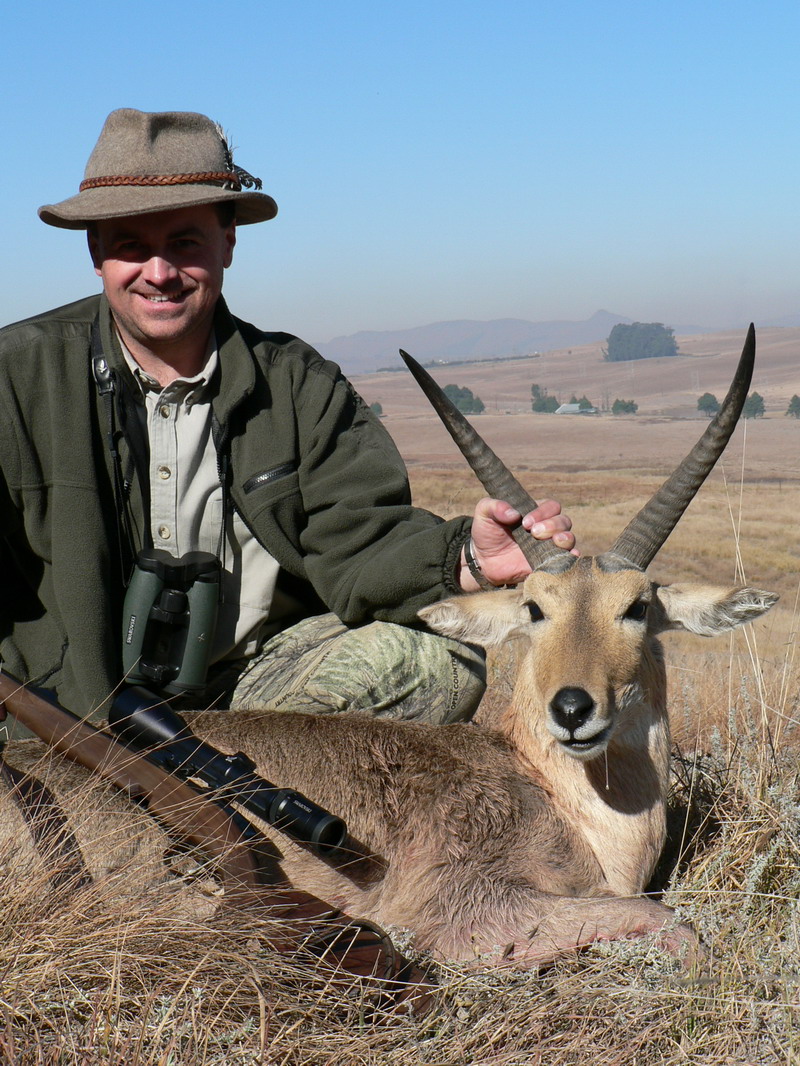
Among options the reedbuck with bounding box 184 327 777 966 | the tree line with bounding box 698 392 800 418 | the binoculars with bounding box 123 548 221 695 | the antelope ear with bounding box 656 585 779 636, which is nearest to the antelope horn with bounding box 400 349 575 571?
the reedbuck with bounding box 184 327 777 966

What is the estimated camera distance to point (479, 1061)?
3.40 m

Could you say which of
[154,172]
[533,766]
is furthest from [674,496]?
[154,172]

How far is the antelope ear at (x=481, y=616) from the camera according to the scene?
5.25m

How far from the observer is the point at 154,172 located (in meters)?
5.65

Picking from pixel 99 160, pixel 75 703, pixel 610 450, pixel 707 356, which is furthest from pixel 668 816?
pixel 707 356

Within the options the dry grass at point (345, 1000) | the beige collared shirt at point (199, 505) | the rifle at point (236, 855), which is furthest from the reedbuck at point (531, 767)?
the beige collared shirt at point (199, 505)

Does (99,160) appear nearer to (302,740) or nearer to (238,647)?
(238,647)

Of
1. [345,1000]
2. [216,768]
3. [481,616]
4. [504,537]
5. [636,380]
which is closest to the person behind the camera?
[345,1000]

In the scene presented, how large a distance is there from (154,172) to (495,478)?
259cm

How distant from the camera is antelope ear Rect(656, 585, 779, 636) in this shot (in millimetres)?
4961

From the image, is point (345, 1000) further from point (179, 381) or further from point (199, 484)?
point (179, 381)

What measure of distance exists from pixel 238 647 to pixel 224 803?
214 cm

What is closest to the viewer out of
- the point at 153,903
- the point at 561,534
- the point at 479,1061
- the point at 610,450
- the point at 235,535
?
the point at 479,1061

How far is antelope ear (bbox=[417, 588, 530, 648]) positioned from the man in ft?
1.16
